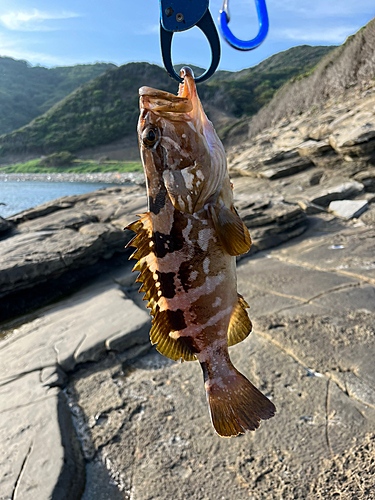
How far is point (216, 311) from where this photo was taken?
1.68m

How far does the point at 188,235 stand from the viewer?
160 cm

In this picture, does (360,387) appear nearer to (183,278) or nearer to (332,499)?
(332,499)

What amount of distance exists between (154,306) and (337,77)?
2694cm

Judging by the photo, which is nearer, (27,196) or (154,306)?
(154,306)

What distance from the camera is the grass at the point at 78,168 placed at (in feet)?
157

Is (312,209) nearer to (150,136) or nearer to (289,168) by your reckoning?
(289,168)

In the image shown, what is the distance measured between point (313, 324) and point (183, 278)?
4.62 m

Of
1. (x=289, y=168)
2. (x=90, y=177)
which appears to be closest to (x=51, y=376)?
(x=289, y=168)

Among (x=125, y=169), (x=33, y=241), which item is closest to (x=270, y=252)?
(x=33, y=241)

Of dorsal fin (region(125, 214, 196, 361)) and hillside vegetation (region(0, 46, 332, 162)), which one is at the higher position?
hillside vegetation (region(0, 46, 332, 162))

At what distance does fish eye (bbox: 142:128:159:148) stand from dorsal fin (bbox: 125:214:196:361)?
346mm

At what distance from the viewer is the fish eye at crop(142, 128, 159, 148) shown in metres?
1.59

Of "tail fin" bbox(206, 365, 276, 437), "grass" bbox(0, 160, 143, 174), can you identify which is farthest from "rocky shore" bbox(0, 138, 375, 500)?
"grass" bbox(0, 160, 143, 174)

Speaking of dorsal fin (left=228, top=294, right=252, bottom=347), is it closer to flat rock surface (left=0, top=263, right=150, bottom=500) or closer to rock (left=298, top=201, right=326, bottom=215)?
flat rock surface (left=0, top=263, right=150, bottom=500)
